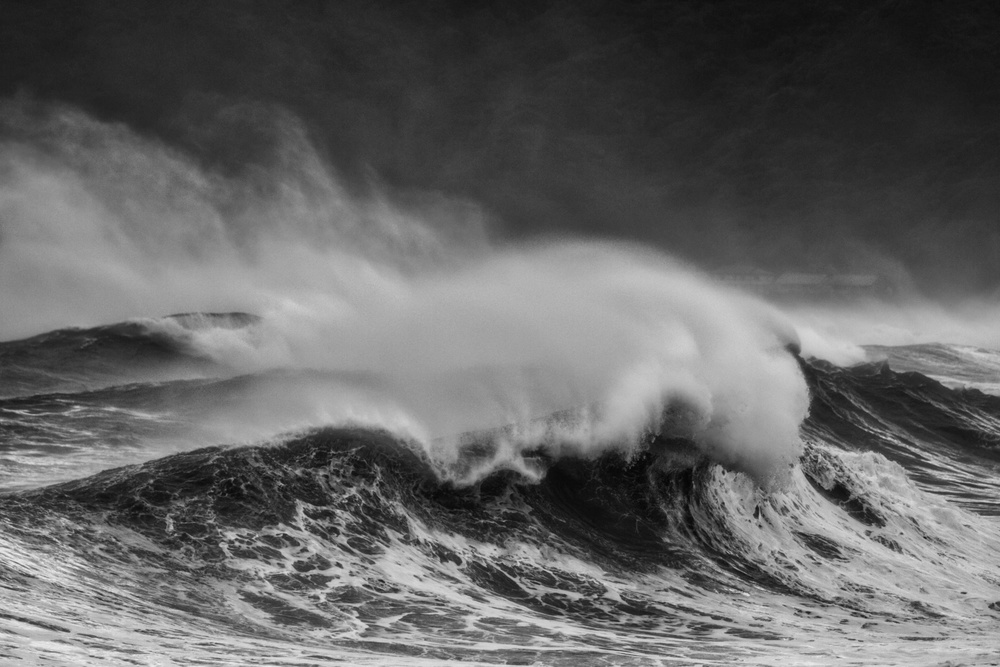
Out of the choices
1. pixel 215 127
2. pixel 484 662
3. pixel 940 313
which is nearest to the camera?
pixel 484 662

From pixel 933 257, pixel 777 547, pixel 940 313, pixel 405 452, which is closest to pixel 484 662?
pixel 405 452

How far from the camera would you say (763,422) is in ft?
55.9

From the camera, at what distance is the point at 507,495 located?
48.3ft

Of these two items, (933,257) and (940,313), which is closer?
(940,313)

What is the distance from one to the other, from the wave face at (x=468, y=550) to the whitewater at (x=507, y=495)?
48mm

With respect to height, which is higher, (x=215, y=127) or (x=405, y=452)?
(x=215, y=127)

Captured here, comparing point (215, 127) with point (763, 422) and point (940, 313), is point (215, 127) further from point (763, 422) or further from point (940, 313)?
point (763, 422)

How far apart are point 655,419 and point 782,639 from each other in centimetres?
566

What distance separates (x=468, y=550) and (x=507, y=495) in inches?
67.0

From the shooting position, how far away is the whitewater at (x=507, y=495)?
1060 centimetres

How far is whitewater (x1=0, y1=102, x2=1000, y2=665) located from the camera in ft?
34.8

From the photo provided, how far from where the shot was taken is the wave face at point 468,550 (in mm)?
10180

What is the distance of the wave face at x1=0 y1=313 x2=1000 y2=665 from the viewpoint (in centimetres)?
1018

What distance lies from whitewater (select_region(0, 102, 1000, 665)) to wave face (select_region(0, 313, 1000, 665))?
0.05 m
